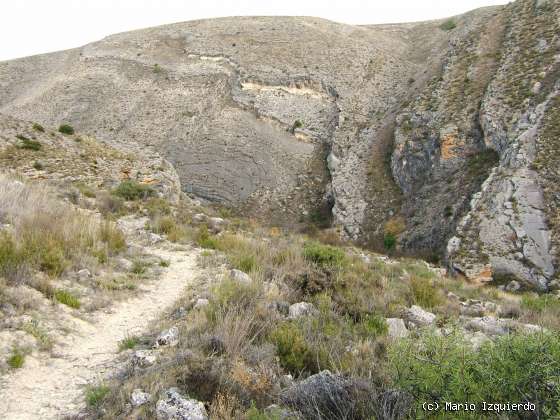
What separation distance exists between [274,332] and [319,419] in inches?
66.9

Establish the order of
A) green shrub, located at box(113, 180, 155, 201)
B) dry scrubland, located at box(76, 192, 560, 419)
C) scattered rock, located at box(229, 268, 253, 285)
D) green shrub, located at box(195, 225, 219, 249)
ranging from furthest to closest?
green shrub, located at box(113, 180, 155, 201) → green shrub, located at box(195, 225, 219, 249) → scattered rock, located at box(229, 268, 253, 285) → dry scrubland, located at box(76, 192, 560, 419)

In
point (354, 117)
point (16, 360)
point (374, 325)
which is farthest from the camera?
point (354, 117)

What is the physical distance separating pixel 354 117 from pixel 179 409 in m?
29.2

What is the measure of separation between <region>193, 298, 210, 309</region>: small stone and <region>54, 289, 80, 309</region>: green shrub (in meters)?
1.45

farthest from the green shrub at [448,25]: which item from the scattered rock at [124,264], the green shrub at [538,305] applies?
the scattered rock at [124,264]

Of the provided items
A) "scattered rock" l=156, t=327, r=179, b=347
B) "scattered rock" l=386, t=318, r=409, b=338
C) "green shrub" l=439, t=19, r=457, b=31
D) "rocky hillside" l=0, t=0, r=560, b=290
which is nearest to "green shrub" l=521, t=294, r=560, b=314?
"scattered rock" l=386, t=318, r=409, b=338

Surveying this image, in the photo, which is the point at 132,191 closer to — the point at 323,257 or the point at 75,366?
the point at 323,257

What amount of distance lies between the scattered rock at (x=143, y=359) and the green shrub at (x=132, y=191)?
10.5 meters

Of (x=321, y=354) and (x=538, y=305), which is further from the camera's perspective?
(x=538, y=305)

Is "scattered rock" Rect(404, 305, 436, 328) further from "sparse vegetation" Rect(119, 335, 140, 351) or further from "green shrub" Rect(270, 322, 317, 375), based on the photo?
"sparse vegetation" Rect(119, 335, 140, 351)

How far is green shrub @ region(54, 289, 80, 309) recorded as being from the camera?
18.0 ft

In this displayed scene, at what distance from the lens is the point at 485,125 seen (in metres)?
21.2

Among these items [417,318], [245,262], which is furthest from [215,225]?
[417,318]

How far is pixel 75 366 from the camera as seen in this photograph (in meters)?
4.39
